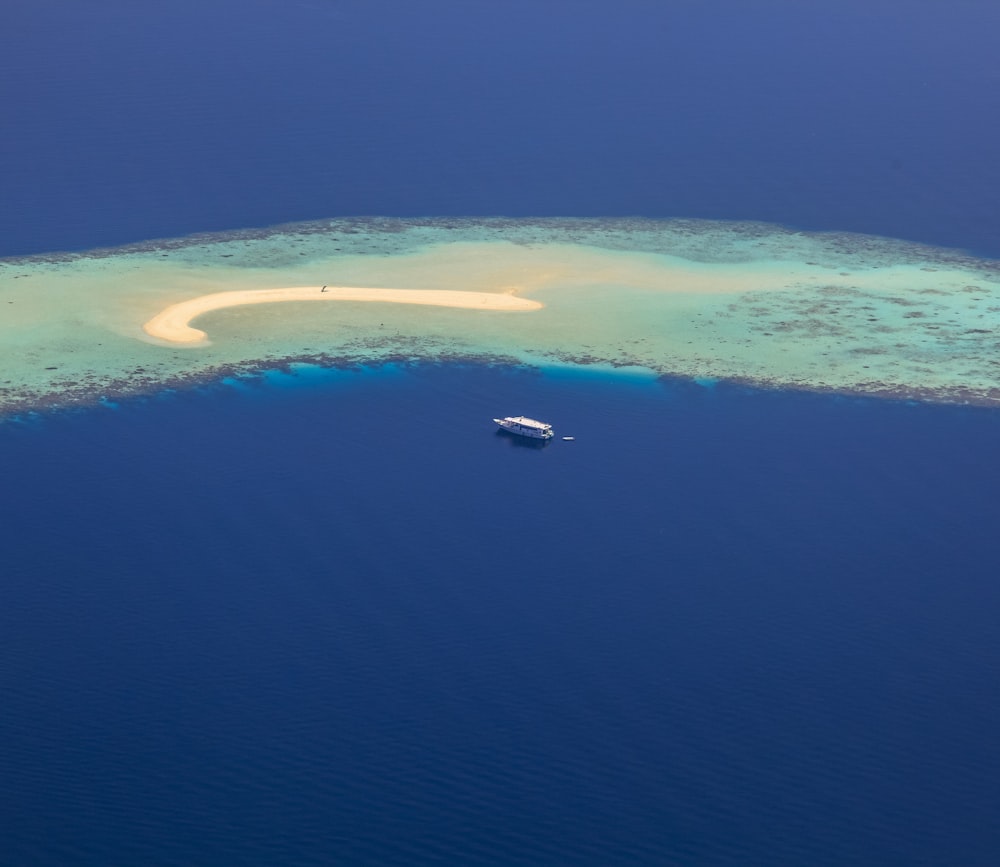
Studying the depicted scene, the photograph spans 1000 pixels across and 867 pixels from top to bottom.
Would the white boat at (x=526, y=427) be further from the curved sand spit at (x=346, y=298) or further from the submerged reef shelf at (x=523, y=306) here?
the curved sand spit at (x=346, y=298)

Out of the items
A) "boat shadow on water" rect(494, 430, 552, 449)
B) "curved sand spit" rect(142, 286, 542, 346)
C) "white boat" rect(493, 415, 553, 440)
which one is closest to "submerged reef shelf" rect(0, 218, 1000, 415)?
"curved sand spit" rect(142, 286, 542, 346)

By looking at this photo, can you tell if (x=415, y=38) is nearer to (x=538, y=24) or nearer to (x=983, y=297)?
(x=538, y=24)

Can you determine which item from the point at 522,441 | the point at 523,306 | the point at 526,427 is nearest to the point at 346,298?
the point at 523,306

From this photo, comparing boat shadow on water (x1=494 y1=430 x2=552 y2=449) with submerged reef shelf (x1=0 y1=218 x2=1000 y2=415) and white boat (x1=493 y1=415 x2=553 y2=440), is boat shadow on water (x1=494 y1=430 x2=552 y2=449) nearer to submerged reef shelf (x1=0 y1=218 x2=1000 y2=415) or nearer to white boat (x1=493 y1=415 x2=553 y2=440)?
white boat (x1=493 y1=415 x2=553 y2=440)

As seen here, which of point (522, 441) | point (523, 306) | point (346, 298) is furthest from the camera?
point (346, 298)

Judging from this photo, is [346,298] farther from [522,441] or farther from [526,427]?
[522,441]

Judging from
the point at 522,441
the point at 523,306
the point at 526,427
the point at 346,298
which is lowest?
the point at 522,441
